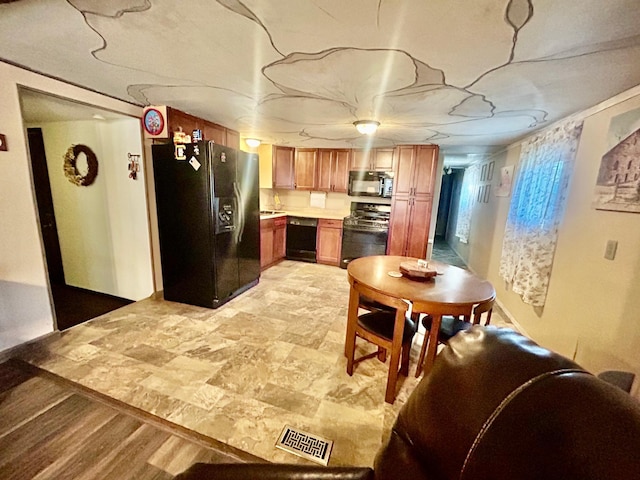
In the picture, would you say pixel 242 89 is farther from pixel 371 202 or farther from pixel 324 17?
pixel 371 202

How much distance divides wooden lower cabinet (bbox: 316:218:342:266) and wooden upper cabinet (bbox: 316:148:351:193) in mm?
684

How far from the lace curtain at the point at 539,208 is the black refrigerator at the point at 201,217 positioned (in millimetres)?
3177

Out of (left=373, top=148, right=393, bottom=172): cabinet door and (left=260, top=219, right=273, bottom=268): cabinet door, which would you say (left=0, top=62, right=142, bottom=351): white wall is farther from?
(left=373, top=148, right=393, bottom=172): cabinet door

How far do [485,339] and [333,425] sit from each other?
1.27 meters

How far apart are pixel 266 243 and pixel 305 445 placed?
329cm

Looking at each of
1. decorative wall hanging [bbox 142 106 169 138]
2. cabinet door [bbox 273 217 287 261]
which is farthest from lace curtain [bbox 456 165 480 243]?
decorative wall hanging [bbox 142 106 169 138]

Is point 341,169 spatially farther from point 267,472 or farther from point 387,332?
point 267,472

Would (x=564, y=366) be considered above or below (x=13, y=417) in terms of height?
above

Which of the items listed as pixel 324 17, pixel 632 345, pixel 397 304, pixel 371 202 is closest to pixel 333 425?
pixel 397 304

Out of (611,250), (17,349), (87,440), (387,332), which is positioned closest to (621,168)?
(611,250)

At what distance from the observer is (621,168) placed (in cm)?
182

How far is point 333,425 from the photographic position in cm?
162

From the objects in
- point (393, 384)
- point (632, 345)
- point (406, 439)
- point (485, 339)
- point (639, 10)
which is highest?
→ point (639, 10)

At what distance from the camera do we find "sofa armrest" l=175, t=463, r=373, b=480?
760mm
